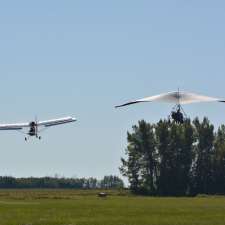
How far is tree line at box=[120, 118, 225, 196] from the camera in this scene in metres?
149

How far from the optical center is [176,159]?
152 m

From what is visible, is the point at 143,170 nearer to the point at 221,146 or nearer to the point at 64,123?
the point at 221,146

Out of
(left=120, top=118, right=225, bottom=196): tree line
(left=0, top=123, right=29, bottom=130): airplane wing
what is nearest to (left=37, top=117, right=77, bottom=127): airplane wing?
(left=0, top=123, right=29, bottom=130): airplane wing

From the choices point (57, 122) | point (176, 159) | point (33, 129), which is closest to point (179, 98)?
point (33, 129)

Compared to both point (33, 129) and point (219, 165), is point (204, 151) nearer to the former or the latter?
point (219, 165)

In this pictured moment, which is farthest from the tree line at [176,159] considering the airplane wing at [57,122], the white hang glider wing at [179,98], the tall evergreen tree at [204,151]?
the white hang glider wing at [179,98]

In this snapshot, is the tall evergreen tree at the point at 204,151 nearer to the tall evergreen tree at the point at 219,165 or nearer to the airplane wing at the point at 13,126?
the tall evergreen tree at the point at 219,165

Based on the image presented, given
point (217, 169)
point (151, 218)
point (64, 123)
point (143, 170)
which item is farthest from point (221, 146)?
point (151, 218)

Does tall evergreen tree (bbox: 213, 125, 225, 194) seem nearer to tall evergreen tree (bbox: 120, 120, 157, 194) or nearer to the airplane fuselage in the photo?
tall evergreen tree (bbox: 120, 120, 157, 194)

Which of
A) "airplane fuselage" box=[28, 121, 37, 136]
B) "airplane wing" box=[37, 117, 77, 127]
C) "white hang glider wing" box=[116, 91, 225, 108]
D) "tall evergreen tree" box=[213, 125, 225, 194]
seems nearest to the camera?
"white hang glider wing" box=[116, 91, 225, 108]

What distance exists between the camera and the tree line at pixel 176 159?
14875cm

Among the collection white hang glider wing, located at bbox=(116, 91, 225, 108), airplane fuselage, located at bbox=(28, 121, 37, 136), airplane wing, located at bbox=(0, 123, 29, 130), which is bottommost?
white hang glider wing, located at bbox=(116, 91, 225, 108)

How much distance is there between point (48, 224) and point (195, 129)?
106 metres

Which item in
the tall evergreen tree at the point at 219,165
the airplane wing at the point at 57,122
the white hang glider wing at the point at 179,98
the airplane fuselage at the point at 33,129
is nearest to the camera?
the white hang glider wing at the point at 179,98
